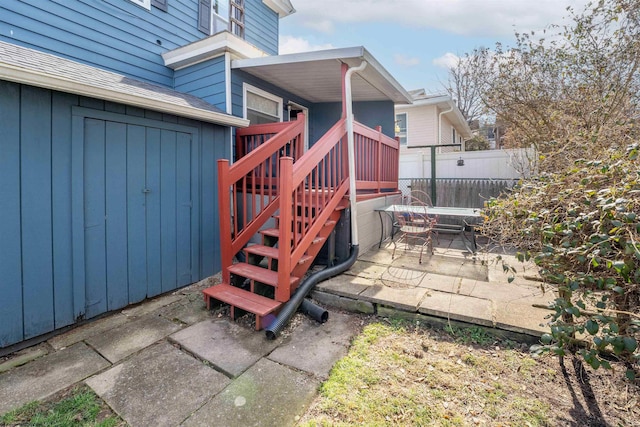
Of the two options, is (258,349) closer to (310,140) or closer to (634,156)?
(634,156)

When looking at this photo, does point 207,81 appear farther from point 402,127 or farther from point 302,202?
point 402,127

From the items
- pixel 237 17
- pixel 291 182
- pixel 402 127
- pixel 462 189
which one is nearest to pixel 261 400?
pixel 291 182

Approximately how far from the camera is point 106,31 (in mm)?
4500

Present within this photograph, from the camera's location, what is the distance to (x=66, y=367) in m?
2.31

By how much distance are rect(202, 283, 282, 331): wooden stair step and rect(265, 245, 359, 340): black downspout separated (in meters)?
0.10

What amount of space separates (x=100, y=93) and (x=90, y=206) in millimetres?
1080

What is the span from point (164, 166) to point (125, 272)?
4.12 ft

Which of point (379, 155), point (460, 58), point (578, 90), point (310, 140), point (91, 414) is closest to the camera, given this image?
point (91, 414)

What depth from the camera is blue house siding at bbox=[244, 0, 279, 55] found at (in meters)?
6.92

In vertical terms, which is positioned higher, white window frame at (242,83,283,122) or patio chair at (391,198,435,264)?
white window frame at (242,83,283,122)

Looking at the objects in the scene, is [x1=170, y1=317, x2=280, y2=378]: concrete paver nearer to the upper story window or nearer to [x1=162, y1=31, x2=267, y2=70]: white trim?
[x1=162, y1=31, x2=267, y2=70]: white trim

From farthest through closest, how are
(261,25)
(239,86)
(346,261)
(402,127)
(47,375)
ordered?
(402,127) → (261,25) → (239,86) → (346,261) → (47,375)

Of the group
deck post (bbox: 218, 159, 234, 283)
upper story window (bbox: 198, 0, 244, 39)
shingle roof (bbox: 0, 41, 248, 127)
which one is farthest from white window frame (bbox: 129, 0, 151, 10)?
deck post (bbox: 218, 159, 234, 283)

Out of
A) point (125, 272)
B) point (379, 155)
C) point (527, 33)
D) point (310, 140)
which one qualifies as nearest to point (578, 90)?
point (527, 33)
